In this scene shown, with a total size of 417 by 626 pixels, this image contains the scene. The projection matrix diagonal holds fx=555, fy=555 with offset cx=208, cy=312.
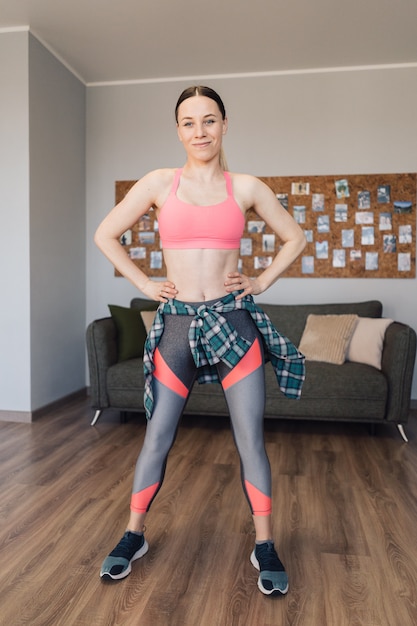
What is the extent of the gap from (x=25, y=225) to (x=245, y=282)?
2.48 m

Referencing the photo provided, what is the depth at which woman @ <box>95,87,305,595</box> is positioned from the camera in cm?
171

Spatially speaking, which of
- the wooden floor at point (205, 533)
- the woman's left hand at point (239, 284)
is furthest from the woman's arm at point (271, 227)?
the wooden floor at point (205, 533)

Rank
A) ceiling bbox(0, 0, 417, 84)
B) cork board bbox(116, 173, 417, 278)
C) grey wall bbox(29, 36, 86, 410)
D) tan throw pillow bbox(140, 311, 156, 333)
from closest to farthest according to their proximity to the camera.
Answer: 1. ceiling bbox(0, 0, 417, 84)
2. grey wall bbox(29, 36, 86, 410)
3. tan throw pillow bbox(140, 311, 156, 333)
4. cork board bbox(116, 173, 417, 278)

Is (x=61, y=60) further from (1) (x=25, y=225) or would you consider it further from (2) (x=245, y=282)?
(2) (x=245, y=282)

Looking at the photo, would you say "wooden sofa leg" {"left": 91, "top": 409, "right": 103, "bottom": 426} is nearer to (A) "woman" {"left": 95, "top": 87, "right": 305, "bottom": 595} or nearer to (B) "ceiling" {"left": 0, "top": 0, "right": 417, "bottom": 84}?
(A) "woman" {"left": 95, "top": 87, "right": 305, "bottom": 595}

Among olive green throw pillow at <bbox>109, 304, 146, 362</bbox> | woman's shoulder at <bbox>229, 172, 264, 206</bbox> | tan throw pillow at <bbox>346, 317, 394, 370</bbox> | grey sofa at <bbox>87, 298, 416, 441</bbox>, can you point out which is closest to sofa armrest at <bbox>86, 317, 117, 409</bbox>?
Answer: grey sofa at <bbox>87, 298, 416, 441</bbox>

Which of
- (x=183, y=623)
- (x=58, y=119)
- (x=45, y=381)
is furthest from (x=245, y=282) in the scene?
(x=58, y=119)

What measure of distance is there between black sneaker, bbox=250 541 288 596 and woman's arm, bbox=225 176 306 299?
818mm

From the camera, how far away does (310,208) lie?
14.8ft

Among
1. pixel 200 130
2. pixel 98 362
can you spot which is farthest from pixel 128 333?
pixel 200 130

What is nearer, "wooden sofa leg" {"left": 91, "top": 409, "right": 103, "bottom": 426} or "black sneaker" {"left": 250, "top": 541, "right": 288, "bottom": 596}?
"black sneaker" {"left": 250, "top": 541, "right": 288, "bottom": 596}

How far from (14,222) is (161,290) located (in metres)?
2.38

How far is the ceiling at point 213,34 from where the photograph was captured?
→ 3412 millimetres

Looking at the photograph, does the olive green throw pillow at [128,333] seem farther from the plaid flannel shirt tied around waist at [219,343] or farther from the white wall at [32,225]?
the plaid flannel shirt tied around waist at [219,343]
